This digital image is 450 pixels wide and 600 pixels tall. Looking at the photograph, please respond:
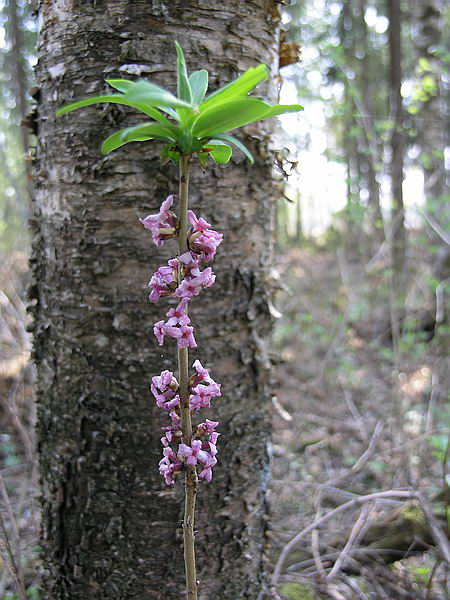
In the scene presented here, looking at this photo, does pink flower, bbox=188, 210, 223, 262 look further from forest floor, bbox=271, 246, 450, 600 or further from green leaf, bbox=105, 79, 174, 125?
forest floor, bbox=271, 246, 450, 600

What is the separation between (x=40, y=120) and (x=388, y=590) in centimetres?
243

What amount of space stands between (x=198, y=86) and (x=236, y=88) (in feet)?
0.36

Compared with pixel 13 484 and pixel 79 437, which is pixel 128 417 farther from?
pixel 13 484

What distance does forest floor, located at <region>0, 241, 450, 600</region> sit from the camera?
2359mm

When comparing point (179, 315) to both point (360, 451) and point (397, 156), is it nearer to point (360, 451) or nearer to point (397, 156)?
point (360, 451)

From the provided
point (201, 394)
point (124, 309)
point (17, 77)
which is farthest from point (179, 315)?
point (17, 77)

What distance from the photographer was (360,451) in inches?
183

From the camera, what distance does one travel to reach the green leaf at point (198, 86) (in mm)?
780

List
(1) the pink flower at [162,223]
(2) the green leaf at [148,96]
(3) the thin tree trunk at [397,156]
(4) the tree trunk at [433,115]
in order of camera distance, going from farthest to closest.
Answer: (4) the tree trunk at [433,115] → (3) the thin tree trunk at [397,156] → (1) the pink flower at [162,223] → (2) the green leaf at [148,96]

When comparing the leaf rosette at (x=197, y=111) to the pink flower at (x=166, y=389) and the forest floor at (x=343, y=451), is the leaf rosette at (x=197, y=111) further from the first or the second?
the forest floor at (x=343, y=451)

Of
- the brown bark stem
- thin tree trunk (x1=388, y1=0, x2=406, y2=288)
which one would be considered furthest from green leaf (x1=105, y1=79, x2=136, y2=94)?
thin tree trunk (x1=388, y1=0, x2=406, y2=288)

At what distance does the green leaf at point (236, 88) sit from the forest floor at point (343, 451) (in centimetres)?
115

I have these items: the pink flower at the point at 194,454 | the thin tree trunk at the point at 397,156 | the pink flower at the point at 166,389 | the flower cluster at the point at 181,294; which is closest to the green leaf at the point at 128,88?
the flower cluster at the point at 181,294

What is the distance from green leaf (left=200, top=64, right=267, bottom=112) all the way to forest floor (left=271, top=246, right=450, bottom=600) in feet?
3.74
